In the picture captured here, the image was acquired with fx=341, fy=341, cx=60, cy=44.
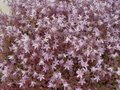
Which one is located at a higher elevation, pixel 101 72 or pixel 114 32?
pixel 114 32

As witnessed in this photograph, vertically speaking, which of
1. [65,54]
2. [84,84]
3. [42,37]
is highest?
[42,37]

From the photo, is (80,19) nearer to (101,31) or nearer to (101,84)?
(101,31)

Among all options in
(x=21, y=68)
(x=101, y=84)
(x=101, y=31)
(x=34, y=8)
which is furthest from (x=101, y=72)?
(x=34, y=8)

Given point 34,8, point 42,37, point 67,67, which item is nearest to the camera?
point 67,67

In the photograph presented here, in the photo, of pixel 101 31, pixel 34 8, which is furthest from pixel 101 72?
pixel 34 8

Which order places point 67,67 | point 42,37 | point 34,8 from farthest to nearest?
point 34,8, point 42,37, point 67,67

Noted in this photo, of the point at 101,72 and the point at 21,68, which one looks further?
the point at 21,68

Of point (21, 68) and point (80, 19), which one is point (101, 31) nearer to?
point (80, 19)
